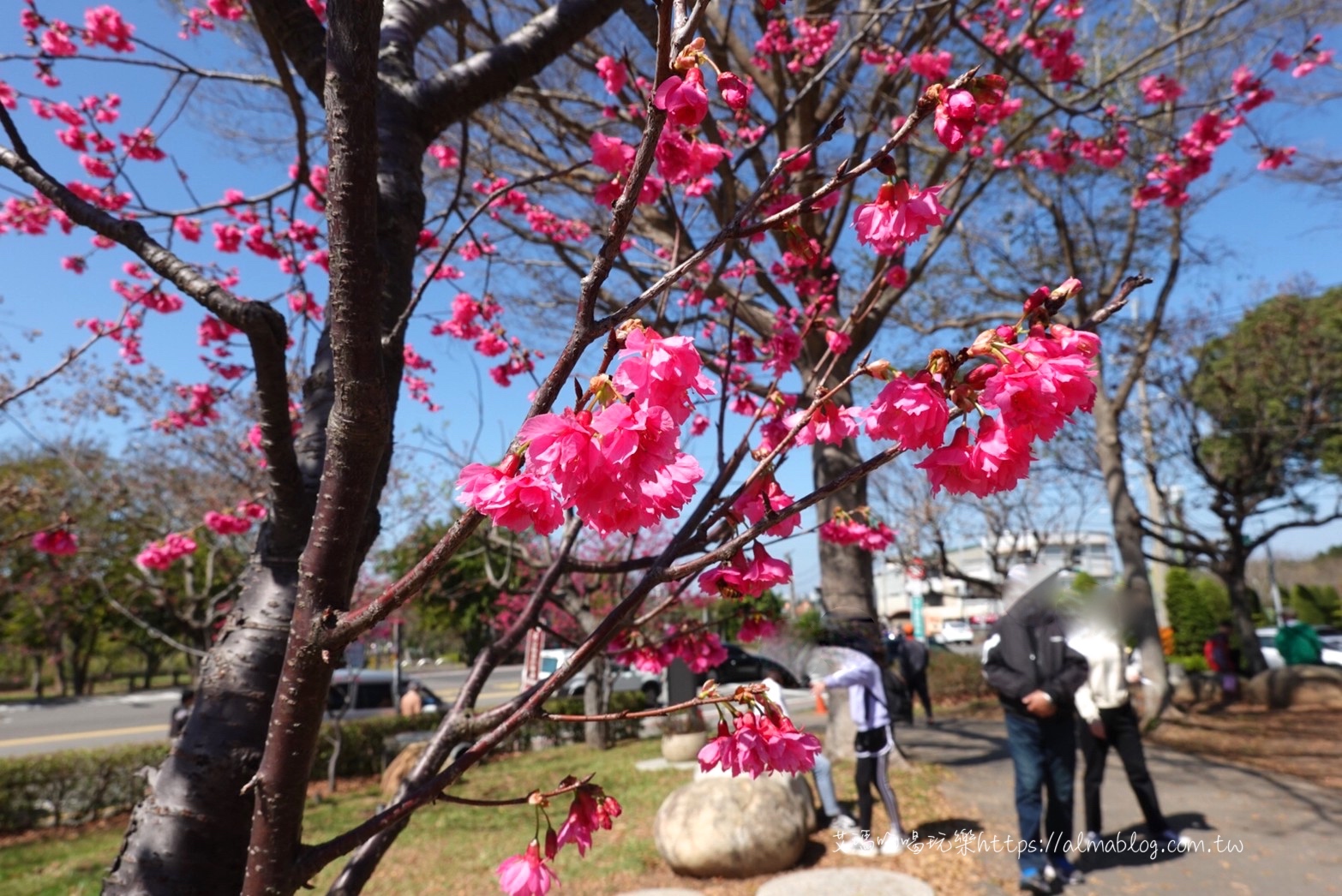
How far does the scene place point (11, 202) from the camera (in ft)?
16.2

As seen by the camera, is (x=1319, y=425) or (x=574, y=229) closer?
(x=574, y=229)

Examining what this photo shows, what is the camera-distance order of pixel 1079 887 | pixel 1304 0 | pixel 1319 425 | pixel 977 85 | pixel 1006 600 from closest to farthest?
pixel 977 85 < pixel 1079 887 < pixel 1006 600 < pixel 1304 0 < pixel 1319 425

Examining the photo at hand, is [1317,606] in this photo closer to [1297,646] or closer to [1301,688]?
[1297,646]

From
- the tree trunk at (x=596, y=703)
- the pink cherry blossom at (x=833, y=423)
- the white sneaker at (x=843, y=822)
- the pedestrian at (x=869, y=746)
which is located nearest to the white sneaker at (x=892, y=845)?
the pedestrian at (x=869, y=746)

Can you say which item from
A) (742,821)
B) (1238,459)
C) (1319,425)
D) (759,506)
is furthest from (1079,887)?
(1238,459)

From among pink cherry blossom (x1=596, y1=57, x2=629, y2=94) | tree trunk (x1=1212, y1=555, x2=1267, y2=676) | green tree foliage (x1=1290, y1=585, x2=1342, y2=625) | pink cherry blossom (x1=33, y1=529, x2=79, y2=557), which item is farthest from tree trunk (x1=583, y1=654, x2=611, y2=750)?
green tree foliage (x1=1290, y1=585, x2=1342, y2=625)

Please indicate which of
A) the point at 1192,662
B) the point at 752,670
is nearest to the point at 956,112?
the point at 752,670

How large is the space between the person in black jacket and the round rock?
746 millimetres

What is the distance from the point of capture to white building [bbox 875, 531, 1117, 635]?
11.5 meters

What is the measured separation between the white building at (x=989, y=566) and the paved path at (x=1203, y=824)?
5.49 feet

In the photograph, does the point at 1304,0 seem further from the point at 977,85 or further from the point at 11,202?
the point at 11,202

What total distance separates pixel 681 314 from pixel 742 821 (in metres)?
3.84

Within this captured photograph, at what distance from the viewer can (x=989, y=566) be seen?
22219 millimetres

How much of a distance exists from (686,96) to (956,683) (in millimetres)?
17634
